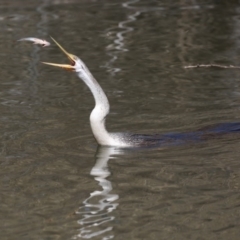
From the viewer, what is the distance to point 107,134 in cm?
1006

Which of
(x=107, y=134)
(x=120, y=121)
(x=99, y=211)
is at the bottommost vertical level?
(x=120, y=121)

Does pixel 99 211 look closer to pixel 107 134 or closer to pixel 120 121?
pixel 107 134

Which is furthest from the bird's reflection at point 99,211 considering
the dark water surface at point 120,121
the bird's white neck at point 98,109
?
the bird's white neck at point 98,109

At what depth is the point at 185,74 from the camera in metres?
13.9

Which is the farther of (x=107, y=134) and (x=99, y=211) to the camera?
(x=107, y=134)

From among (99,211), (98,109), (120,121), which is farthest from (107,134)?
(99,211)

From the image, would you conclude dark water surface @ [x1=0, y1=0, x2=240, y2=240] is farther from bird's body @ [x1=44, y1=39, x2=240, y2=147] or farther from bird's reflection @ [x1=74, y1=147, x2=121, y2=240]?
bird's body @ [x1=44, y1=39, x2=240, y2=147]

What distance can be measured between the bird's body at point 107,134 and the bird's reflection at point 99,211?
2.30 ft

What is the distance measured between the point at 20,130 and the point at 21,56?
484cm

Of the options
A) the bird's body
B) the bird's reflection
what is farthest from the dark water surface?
the bird's body

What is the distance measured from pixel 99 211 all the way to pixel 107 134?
7.49 ft

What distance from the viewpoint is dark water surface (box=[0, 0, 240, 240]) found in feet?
25.2

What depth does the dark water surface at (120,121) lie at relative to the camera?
303 inches

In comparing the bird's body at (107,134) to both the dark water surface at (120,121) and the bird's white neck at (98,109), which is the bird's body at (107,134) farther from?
the dark water surface at (120,121)
